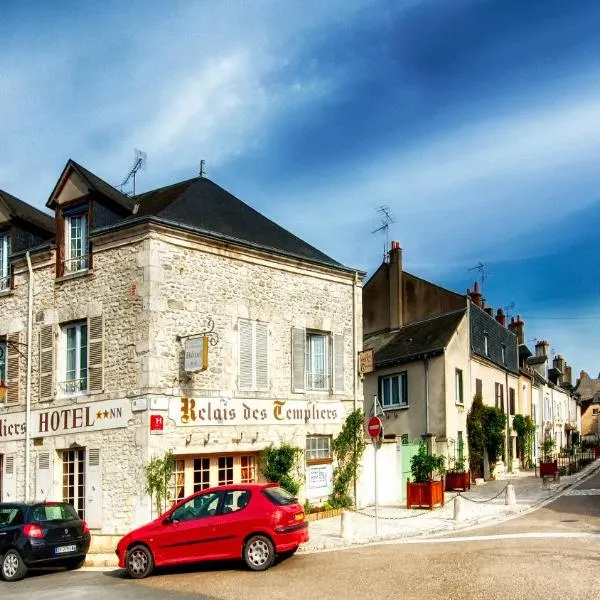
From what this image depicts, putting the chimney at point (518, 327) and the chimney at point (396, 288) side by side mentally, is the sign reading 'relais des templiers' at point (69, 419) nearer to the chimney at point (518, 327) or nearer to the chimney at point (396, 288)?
the chimney at point (396, 288)

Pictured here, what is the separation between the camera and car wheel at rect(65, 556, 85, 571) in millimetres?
14580

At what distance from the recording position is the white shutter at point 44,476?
62.2ft

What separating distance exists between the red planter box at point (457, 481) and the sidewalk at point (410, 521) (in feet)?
2.63

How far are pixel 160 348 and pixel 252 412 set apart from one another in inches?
118

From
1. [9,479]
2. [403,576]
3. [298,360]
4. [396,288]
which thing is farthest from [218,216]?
[396,288]

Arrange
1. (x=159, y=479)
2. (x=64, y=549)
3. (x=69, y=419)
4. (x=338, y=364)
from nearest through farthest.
Result: (x=64, y=549)
(x=159, y=479)
(x=69, y=419)
(x=338, y=364)

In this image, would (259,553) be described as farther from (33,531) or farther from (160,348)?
(160,348)

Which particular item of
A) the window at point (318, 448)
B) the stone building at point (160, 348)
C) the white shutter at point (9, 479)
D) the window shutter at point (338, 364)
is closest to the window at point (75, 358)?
the stone building at point (160, 348)

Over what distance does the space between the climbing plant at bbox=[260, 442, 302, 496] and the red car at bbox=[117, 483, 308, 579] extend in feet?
18.7

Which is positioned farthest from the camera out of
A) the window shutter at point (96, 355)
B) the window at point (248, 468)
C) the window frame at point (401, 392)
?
the window frame at point (401, 392)

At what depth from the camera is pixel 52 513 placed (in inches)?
567

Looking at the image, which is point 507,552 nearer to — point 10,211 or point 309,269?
point 309,269

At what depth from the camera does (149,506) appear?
1702 centimetres

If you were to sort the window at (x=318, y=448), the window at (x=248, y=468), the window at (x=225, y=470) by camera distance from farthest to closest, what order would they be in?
the window at (x=318, y=448) < the window at (x=248, y=468) < the window at (x=225, y=470)
